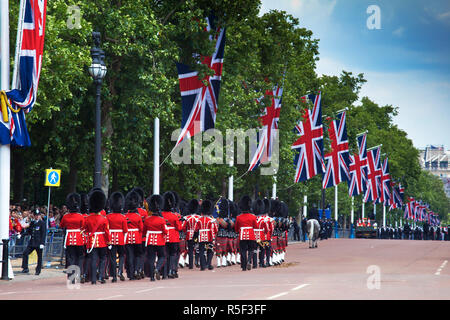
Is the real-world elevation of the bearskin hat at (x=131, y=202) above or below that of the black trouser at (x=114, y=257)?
above

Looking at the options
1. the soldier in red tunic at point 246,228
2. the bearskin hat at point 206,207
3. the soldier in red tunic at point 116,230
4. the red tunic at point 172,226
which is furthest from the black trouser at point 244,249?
the soldier in red tunic at point 116,230

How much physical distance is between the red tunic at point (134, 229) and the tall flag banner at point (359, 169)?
40.6 m

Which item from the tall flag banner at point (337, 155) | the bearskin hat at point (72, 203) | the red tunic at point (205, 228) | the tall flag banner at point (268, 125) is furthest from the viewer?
the tall flag banner at point (337, 155)

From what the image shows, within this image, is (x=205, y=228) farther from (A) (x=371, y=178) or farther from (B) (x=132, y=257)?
(A) (x=371, y=178)

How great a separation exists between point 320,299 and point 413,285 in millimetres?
4186

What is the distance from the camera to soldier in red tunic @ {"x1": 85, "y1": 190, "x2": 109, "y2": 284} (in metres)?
19.2

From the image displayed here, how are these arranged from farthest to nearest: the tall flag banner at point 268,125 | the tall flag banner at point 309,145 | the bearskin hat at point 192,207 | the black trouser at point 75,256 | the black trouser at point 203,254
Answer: the tall flag banner at point 309,145 < the tall flag banner at point 268,125 < the bearskin hat at point 192,207 < the black trouser at point 203,254 < the black trouser at point 75,256

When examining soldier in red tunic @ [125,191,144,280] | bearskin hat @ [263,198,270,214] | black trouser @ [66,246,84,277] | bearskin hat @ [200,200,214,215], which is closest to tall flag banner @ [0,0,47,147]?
soldier in red tunic @ [125,191,144,280]

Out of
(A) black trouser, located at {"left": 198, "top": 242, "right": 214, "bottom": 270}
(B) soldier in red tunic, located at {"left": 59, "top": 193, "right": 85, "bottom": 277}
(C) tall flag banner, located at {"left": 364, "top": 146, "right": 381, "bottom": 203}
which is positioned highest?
(C) tall flag banner, located at {"left": 364, "top": 146, "right": 381, "bottom": 203}

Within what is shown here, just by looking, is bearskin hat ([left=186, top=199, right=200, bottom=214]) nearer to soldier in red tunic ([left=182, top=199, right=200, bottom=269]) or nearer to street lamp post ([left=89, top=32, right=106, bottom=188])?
soldier in red tunic ([left=182, top=199, right=200, bottom=269])

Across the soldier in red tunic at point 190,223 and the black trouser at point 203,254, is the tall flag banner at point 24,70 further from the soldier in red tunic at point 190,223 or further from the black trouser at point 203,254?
the black trouser at point 203,254

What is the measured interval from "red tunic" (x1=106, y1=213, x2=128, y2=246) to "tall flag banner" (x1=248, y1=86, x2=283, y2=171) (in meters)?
17.1

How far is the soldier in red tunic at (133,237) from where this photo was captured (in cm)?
2009

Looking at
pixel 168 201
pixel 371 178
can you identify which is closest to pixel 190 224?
pixel 168 201
